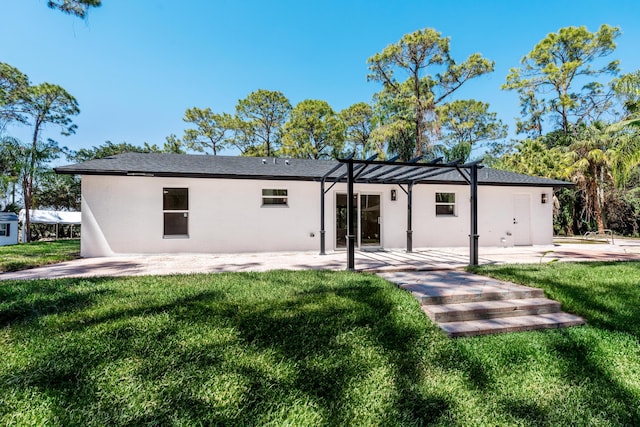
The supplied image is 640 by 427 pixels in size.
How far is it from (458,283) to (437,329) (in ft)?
5.96

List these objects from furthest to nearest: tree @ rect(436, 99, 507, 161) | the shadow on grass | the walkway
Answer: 1. tree @ rect(436, 99, 507, 161)
2. the walkway
3. the shadow on grass

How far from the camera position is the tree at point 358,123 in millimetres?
25719

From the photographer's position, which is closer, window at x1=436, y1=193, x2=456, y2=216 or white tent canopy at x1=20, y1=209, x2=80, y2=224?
window at x1=436, y1=193, x2=456, y2=216

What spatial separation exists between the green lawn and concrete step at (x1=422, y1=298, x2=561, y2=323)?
24 cm

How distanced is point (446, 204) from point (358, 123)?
16788mm

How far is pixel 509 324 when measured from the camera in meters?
3.74

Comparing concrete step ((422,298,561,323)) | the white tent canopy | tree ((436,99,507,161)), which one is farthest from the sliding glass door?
the white tent canopy

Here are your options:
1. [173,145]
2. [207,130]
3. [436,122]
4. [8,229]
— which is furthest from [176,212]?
[173,145]

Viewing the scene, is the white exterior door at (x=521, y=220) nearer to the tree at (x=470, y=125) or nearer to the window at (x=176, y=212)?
the window at (x=176, y=212)

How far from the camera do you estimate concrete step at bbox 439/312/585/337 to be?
3511mm

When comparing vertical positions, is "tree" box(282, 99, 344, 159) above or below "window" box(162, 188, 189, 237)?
above

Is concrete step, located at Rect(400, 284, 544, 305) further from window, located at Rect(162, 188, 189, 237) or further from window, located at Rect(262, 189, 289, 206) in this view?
window, located at Rect(162, 188, 189, 237)

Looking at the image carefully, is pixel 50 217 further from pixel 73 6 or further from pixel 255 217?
pixel 73 6

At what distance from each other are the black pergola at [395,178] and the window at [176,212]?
445cm
